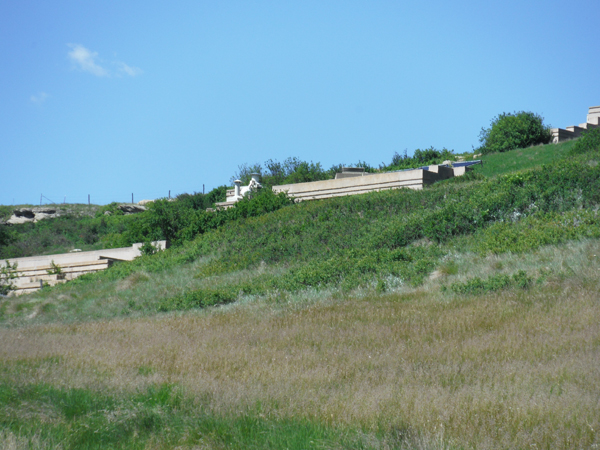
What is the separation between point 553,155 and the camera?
112 feet

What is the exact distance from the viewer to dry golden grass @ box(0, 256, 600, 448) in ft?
17.1

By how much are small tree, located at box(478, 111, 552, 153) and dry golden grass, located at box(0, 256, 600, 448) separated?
35.0 metres

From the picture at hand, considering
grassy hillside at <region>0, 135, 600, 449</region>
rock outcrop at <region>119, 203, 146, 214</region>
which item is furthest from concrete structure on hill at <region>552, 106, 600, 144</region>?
rock outcrop at <region>119, 203, 146, 214</region>

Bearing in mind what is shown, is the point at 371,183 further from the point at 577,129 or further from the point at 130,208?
the point at 130,208

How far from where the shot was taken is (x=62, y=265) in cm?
2944

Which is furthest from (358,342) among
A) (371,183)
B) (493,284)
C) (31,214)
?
(31,214)

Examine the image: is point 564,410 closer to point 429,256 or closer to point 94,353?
point 94,353

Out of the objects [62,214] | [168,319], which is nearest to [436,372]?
[168,319]

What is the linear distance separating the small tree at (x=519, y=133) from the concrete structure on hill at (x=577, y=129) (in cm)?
57

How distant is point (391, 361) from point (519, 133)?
40524 mm

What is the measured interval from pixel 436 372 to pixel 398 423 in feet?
6.55

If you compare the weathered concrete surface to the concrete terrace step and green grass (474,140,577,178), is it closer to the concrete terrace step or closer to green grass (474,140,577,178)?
green grass (474,140,577,178)

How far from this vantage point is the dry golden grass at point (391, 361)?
5207 millimetres

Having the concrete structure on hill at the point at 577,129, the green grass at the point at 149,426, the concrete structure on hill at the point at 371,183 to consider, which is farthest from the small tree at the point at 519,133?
the green grass at the point at 149,426
